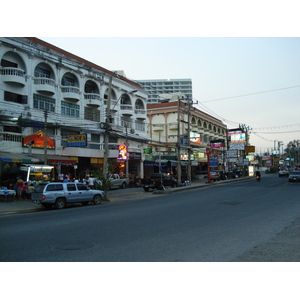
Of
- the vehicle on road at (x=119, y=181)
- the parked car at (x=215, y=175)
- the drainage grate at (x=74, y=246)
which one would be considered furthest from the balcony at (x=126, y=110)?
the drainage grate at (x=74, y=246)

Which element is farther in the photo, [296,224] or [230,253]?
[296,224]

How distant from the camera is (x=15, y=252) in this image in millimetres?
7250

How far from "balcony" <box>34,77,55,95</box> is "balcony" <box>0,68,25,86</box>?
6.34 feet

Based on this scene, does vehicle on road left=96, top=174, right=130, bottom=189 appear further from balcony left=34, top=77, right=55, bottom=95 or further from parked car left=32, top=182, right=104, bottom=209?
parked car left=32, top=182, right=104, bottom=209

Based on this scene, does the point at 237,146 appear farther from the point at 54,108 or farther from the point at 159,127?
the point at 54,108

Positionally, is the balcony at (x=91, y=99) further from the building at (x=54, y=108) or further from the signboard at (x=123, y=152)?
the signboard at (x=123, y=152)

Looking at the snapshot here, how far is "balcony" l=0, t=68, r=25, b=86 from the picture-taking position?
26938 mm

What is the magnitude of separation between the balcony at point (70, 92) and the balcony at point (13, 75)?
5531 millimetres

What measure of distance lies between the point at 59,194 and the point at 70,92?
17677 mm

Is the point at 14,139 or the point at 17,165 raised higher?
the point at 14,139

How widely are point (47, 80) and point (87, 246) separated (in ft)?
85.6

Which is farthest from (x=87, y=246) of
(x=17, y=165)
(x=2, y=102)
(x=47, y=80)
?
(x=47, y=80)

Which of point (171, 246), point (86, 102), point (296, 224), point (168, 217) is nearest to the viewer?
point (171, 246)

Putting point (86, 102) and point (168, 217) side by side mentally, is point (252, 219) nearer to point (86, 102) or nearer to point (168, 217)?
point (168, 217)
